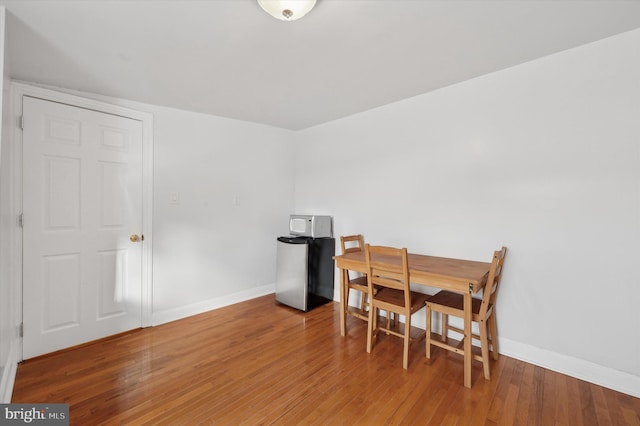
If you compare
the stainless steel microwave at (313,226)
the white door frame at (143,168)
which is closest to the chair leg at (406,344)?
the stainless steel microwave at (313,226)

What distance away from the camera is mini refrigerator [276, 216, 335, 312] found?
10.3 feet

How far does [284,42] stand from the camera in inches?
69.1

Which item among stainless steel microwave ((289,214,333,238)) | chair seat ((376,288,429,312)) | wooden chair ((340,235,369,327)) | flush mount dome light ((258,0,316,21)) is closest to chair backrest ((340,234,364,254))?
wooden chair ((340,235,369,327))

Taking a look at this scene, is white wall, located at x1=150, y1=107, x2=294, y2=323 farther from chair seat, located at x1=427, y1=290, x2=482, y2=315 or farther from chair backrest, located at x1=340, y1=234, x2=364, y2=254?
chair seat, located at x1=427, y1=290, x2=482, y2=315

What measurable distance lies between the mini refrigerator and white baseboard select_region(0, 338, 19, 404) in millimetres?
2219

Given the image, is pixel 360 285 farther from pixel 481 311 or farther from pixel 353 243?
pixel 481 311

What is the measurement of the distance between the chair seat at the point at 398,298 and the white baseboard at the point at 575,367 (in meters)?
0.72

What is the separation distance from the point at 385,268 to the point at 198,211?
217 cm

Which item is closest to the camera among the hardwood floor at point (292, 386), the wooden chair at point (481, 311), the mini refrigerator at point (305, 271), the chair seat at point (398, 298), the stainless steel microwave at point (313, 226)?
the hardwood floor at point (292, 386)

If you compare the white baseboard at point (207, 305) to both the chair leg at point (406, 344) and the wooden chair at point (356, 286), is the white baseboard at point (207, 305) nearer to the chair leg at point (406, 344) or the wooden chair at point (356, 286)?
the wooden chair at point (356, 286)

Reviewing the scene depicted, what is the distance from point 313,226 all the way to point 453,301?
1714mm

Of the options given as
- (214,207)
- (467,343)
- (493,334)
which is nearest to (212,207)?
(214,207)

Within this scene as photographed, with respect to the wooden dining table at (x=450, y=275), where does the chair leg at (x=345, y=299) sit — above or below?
below

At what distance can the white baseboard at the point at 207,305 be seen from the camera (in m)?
2.83
